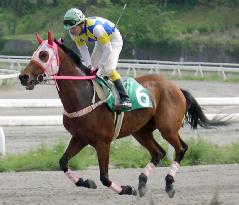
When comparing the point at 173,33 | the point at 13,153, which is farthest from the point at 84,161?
the point at 173,33

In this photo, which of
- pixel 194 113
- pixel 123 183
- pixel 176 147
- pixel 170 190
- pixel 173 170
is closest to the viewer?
pixel 170 190

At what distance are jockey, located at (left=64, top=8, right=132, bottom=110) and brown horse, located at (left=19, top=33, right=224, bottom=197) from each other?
0.20 metres

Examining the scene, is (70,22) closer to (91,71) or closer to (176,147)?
(91,71)

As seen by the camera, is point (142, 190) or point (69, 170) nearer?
point (69, 170)

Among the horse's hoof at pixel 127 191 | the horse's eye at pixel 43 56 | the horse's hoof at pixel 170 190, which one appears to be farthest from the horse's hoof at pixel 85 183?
the horse's eye at pixel 43 56

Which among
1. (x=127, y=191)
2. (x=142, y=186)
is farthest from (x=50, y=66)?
(x=142, y=186)

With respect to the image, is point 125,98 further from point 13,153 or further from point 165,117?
point 13,153

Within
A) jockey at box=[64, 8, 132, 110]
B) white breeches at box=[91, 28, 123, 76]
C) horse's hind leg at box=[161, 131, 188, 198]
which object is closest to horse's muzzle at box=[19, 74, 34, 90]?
jockey at box=[64, 8, 132, 110]

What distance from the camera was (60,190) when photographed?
7926 mm

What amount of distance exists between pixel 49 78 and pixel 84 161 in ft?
9.41

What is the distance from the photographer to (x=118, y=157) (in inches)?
406

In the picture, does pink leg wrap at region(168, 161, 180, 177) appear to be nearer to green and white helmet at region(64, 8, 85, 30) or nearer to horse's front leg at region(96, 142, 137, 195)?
horse's front leg at region(96, 142, 137, 195)

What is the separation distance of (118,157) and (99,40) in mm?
3107

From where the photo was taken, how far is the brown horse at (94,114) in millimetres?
7184
